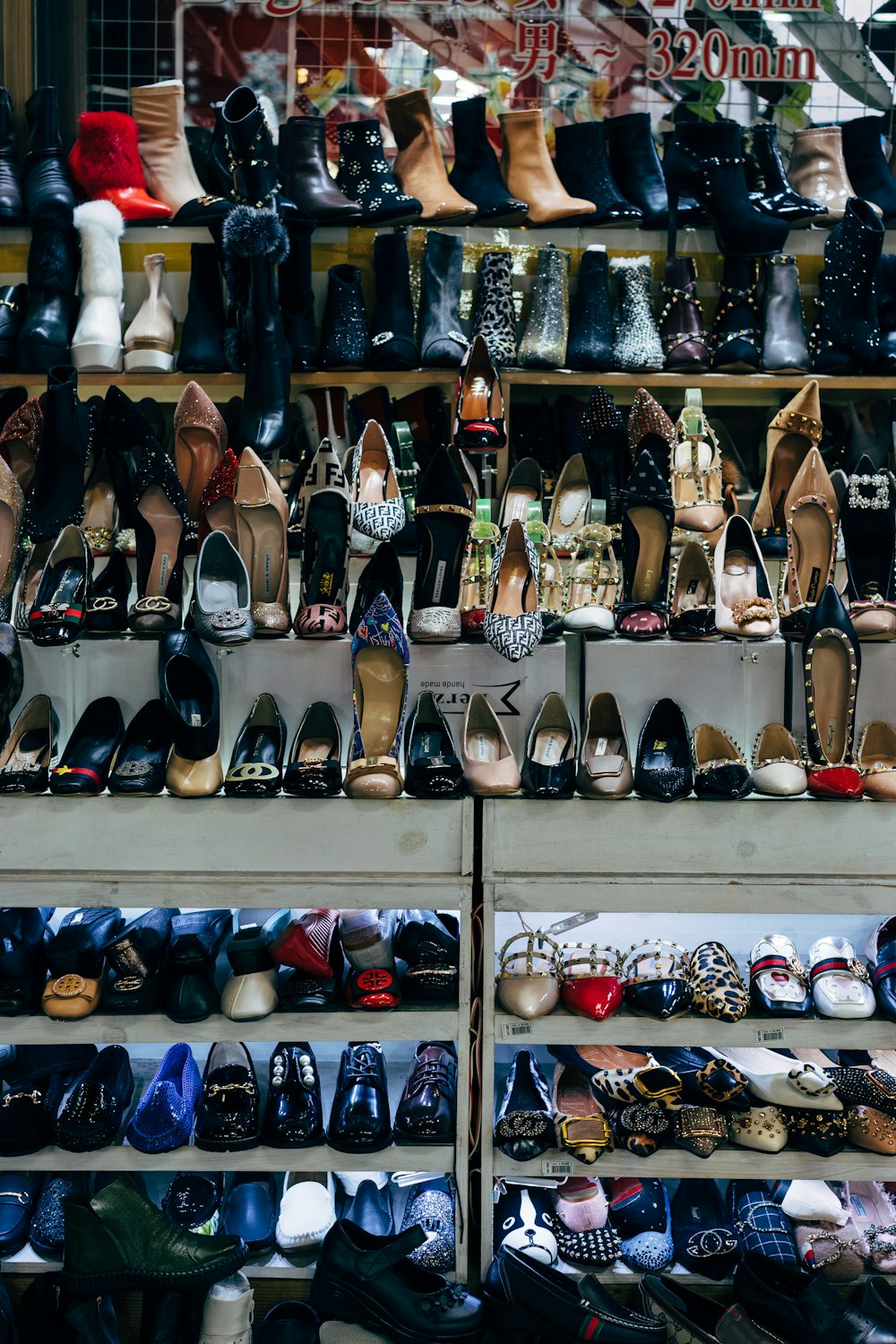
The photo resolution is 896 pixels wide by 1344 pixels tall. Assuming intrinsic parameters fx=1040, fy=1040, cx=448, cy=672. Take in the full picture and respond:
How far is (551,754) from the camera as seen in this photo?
2.39 m

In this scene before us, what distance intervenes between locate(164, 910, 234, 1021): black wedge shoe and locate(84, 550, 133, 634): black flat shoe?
718mm

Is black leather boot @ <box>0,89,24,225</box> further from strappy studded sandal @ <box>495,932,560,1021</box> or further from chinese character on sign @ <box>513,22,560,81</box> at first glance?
strappy studded sandal @ <box>495,932,560,1021</box>

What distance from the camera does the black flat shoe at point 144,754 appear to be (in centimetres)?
223

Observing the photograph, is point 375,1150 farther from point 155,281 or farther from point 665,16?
point 665,16

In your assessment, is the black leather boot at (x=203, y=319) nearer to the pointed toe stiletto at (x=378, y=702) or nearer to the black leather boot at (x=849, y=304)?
the pointed toe stiletto at (x=378, y=702)

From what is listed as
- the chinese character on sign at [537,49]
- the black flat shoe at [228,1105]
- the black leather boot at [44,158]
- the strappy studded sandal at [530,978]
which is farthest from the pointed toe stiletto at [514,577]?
the chinese character on sign at [537,49]

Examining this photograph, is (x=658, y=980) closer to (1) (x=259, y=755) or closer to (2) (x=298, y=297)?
(1) (x=259, y=755)

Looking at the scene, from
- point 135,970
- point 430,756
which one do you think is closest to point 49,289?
point 430,756

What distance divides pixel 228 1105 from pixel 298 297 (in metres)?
2.03

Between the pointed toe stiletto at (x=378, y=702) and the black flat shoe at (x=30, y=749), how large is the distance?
68 centimetres

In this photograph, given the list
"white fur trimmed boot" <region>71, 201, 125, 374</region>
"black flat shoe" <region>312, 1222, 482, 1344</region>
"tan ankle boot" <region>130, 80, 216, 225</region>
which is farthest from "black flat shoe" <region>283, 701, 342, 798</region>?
"tan ankle boot" <region>130, 80, 216, 225</region>

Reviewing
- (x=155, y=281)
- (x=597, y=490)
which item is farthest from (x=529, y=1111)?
(x=155, y=281)

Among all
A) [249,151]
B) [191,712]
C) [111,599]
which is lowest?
[191,712]

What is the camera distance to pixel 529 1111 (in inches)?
89.1
